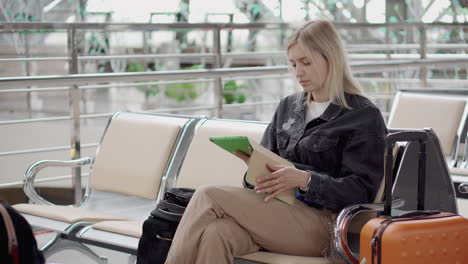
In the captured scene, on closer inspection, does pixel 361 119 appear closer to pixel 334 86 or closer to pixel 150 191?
pixel 334 86

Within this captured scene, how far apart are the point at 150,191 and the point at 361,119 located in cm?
119

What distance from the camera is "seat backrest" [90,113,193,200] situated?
347 centimetres

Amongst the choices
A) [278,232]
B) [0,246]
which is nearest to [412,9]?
[278,232]

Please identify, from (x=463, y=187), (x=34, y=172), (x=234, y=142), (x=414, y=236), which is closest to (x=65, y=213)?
(x=34, y=172)

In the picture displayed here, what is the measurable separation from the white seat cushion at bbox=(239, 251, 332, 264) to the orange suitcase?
0.52 ft

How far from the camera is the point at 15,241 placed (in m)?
1.86

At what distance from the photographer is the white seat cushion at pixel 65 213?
3.26 m

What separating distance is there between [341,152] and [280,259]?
1.40 ft

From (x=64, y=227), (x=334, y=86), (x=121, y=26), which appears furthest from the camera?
(x=121, y=26)

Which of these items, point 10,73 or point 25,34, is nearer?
point 25,34

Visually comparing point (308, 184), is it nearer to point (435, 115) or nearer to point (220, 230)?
point (220, 230)

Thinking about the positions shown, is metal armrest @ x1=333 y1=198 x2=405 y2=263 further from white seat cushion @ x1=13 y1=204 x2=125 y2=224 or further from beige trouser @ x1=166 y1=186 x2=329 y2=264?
white seat cushion @ x1=13 y1=204 x2=125 y2=224

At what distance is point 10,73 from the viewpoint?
1012cm

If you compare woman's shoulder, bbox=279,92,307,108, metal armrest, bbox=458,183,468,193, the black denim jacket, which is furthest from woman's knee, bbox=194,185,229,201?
metal armrest, bbox=458,183,468,193
